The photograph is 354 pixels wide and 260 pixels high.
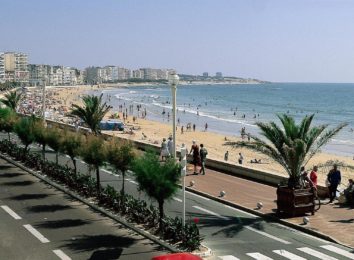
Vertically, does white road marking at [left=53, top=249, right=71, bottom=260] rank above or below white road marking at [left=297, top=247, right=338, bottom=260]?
above

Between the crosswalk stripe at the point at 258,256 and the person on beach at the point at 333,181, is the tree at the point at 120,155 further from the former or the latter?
the person on beach at the point at 333,181

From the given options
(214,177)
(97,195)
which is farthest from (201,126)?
(97,195)

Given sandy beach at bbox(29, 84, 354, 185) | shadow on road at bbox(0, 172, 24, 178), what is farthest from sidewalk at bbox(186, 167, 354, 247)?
shadow on road at bbox(0, 172, 24, 178)

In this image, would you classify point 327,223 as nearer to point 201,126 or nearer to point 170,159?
point 170,159

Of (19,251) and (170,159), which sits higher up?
(170,159)

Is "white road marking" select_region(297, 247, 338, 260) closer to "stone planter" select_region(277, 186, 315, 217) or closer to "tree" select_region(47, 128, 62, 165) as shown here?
"stone planter" select_region(277, 186, 315, 217)

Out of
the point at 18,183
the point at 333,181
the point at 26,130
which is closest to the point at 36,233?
the point at 18,183

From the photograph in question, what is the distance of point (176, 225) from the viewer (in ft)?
43.3

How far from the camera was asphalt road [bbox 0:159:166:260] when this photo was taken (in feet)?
40.3

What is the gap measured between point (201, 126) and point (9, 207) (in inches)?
2242

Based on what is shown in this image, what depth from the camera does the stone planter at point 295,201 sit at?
16.1 meters

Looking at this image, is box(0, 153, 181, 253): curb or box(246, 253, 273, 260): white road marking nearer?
box(246, 253, 273, 260): white road marking

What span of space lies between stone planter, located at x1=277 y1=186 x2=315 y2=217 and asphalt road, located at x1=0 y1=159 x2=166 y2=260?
4962mm

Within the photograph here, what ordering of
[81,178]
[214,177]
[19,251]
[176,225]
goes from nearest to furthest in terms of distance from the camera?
[19,251], [176,225], [81,178], [214,177]
